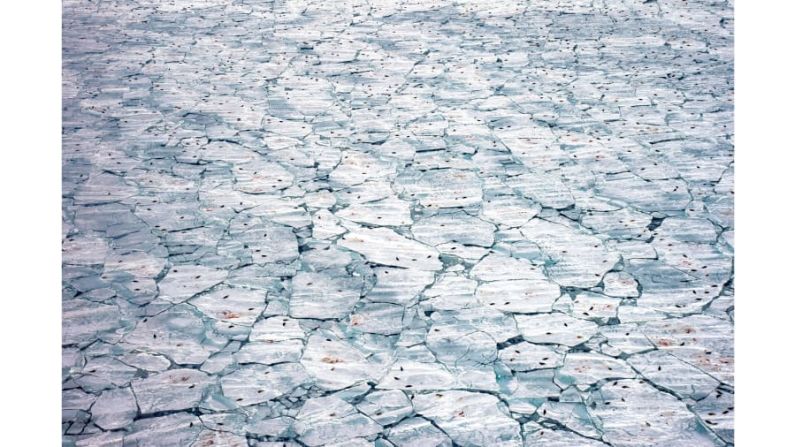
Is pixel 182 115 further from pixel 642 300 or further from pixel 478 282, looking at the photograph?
pixel 642 300

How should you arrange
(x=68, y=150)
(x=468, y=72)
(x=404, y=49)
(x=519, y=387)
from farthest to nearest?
(x=404, y=49)
(x=468, y=72)
(x=68, y=150)
(x=519, y=387)

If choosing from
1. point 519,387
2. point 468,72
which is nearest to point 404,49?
point 468,72

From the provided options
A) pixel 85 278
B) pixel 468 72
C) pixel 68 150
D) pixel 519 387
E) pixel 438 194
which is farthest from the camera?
pixel 468 72

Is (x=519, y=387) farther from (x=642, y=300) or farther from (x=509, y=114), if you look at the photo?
(x=509, y=114)

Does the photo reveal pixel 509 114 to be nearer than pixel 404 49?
Yes

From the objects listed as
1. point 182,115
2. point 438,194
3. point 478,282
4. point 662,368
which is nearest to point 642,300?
point 662,368

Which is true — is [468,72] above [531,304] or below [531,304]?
above
